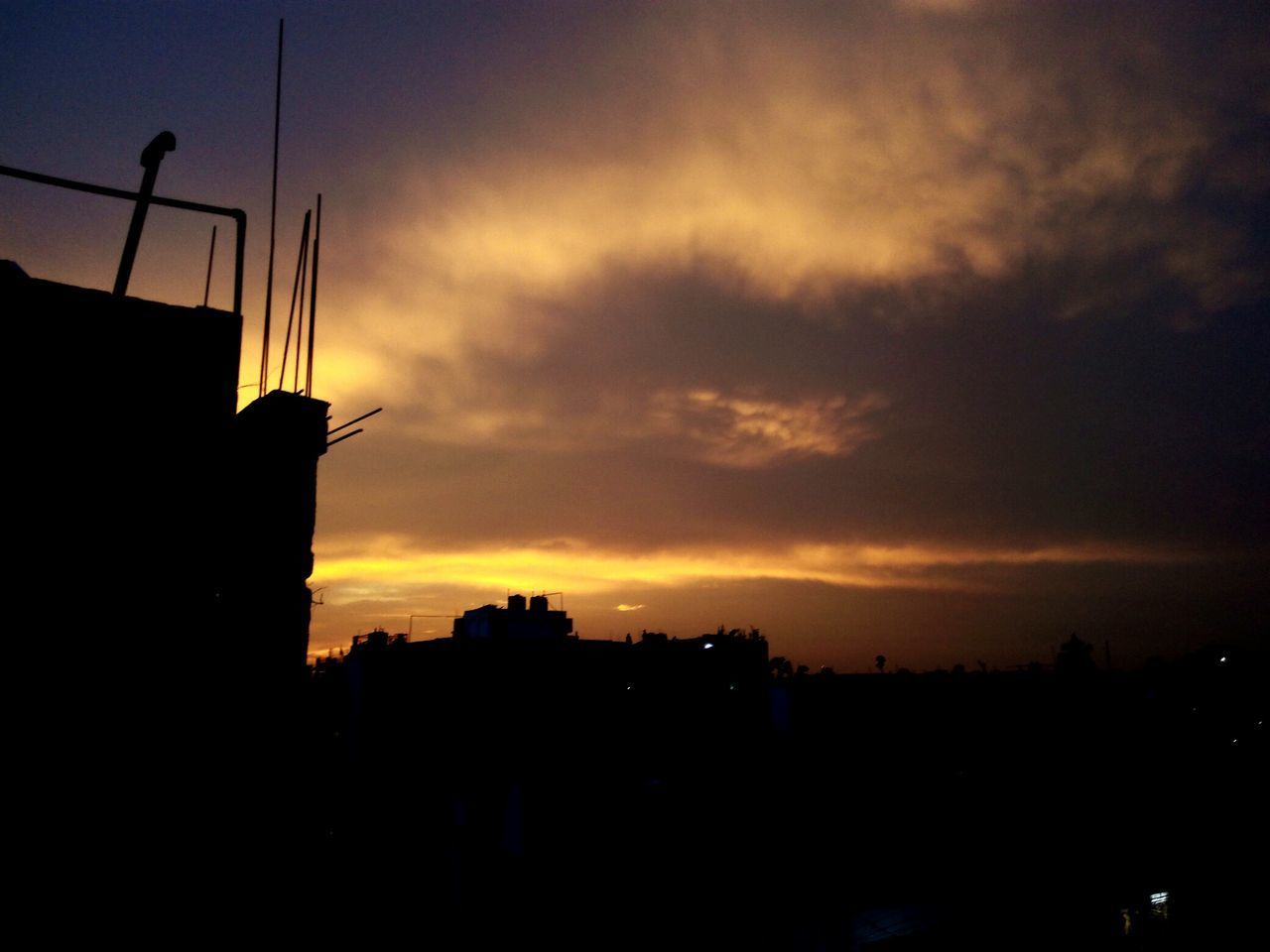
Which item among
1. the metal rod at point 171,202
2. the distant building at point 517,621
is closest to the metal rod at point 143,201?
the metal rod at point 171,202

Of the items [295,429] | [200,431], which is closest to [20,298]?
[200,431]

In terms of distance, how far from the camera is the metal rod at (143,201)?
27.9ft

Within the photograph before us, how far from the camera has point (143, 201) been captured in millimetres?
8398

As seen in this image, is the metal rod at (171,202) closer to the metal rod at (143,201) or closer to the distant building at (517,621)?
the metal rod at (143,201)

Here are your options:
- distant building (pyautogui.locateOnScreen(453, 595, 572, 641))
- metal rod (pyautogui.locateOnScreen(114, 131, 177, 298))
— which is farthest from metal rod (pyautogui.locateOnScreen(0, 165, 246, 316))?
distant building (pyautogui.locateOnScreen(453, 595, 572, 641))

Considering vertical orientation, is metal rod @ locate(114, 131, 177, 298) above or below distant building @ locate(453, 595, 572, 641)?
above

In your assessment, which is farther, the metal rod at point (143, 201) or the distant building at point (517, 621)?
the distant building at point (517, 621)

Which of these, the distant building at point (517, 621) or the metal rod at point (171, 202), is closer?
the metal rod at point (171, 202)

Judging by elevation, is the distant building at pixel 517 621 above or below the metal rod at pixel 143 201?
below

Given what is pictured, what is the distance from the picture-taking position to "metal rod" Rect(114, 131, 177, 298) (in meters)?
8.50

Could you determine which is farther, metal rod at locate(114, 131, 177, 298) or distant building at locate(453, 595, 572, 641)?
distant building at locate(453, 595, 572, 641)

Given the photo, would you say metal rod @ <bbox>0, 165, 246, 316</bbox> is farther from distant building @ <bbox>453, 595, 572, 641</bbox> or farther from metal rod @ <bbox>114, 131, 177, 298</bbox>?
distant building @ <bbox>453, 595, 572, 641</bbox>

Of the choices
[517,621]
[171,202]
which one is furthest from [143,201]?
[517,621]

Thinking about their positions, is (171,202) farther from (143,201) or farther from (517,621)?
(517,621)
